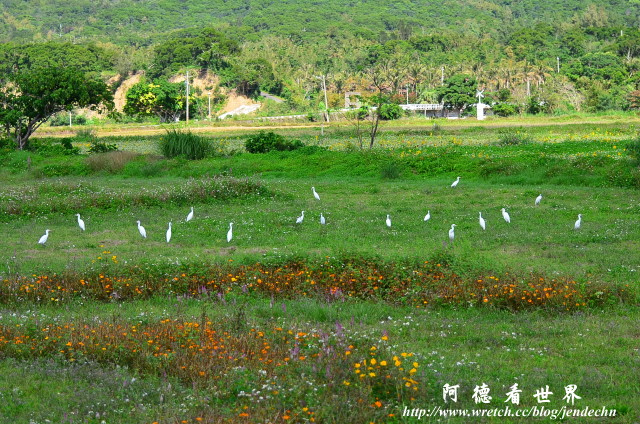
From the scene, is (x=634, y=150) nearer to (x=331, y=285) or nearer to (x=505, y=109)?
(x=331, y=285)

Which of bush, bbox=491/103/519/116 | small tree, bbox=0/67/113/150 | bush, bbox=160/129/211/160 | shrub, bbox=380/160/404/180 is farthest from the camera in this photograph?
bush, bbox=491/103/519/116

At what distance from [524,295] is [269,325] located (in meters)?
3.75

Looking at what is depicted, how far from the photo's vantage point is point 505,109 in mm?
79250

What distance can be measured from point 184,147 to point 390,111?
46714mm

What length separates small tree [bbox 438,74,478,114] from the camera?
85312 mm

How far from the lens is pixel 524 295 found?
10.3m

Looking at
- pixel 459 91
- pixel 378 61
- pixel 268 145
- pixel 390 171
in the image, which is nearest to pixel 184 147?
pixel 268 145

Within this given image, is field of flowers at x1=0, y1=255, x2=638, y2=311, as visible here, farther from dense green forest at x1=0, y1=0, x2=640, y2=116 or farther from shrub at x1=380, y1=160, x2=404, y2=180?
dense green forest at x1=0, y1=0, x2=640, y2=116

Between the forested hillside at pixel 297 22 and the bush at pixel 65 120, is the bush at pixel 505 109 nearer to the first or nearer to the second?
the bush at pixel 65 120

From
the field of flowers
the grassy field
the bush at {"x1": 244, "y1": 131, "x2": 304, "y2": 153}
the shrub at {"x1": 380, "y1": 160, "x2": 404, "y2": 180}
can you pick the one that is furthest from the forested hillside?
the field of flowers

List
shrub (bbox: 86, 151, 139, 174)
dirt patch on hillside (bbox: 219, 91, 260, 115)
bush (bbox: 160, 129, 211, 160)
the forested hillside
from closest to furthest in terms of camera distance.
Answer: shrub (bbox: 86, 151, 139, 174)
bush (bbox: 160, 129, 211, 160)
dirt patch on hillside (bbox: 219, 91, 260, 115)
the forested hillside

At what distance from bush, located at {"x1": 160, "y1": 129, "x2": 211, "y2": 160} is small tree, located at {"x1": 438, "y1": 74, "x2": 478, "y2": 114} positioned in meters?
57.2

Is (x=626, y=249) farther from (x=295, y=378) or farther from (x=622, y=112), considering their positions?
(x=622, y=112)

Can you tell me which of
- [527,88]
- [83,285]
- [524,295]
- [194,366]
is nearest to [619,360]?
[524,295]
